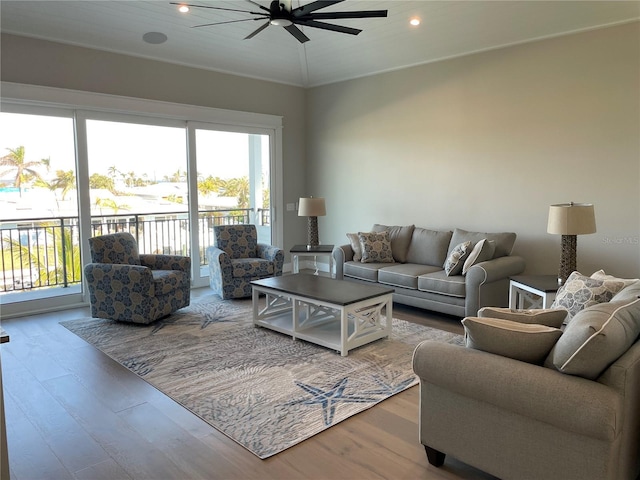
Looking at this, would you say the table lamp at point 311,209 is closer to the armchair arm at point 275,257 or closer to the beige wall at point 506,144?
the armchair arm at point 275,257

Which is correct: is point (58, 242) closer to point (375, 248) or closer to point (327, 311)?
point (327, 311)

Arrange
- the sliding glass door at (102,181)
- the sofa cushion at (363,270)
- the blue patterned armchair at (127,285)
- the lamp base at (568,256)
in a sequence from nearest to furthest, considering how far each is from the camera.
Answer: the lamp base at (568,256), the blue patterned armchair at (127,285), the sliding glass door at (102,181), the sofa cushion at (363,270)

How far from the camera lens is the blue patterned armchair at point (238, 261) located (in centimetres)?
564

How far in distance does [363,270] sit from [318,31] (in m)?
3.07

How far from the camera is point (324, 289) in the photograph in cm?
431

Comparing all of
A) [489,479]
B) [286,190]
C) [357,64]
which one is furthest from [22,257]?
[489,479]

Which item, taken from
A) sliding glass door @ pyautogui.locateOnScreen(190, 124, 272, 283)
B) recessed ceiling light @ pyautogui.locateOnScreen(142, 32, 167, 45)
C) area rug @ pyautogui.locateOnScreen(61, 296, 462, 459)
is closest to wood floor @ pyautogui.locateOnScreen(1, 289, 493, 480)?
area rug @ pyautogui.locateOnScreen(61, 296, 462, 459)

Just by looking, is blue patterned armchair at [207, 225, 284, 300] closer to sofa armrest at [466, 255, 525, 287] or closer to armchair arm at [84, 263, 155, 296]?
armchair arm at [84, 263, 155, 296]

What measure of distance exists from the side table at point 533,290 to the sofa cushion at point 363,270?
4.90ft

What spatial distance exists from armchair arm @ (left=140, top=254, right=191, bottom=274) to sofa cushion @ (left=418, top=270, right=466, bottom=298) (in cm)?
255

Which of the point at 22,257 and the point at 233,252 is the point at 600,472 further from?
the point at 22,257

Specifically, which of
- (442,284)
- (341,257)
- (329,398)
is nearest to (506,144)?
(442,284)

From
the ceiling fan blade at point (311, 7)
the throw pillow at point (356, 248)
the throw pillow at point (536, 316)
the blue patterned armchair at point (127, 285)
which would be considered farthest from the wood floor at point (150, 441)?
the ceiling fan blade at point (311, 7)

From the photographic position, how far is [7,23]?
4727 mm
